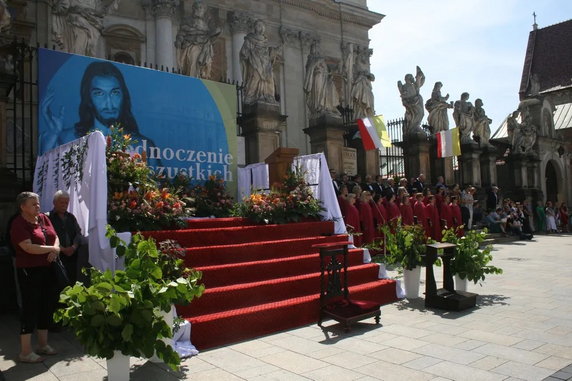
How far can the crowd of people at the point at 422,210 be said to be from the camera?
11781 millimetres

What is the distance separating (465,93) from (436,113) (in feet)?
9.50

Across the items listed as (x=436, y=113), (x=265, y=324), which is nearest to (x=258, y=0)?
(x=436, y=113)

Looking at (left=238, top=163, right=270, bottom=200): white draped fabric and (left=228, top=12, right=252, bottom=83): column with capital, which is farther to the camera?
(left=228, top=12, right=252, bottom=83): column with capital

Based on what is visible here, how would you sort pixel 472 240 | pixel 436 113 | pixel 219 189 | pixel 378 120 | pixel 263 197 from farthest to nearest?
pixel 436 113 < pixel 378 120 < pixel 219 189 < pixel 263 197 < pixel 472 240

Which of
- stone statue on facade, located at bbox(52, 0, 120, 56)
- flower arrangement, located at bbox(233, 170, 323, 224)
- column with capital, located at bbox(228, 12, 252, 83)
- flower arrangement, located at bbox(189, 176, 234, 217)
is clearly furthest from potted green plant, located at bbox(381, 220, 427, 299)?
column with capital, located at bbox(228, 12, 252, 83)

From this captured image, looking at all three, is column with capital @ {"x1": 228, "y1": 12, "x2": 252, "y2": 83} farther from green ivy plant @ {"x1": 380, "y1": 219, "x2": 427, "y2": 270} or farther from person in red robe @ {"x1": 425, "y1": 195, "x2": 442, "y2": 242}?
green ivy plant @ {"x1": 380, "y1": 219, "x2": 427, "y2": 270}

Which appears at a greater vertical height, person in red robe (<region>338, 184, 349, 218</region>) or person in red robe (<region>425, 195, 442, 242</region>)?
person in red robe (<region>338, 184, 349, 218</region>)

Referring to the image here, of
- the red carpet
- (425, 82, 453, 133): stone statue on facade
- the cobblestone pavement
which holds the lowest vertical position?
the cobblestone pavement

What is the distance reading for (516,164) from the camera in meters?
25.5

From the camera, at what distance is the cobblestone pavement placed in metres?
4.47

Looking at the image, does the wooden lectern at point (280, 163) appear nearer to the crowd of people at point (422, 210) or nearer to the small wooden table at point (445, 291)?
the crowd of people at point (422, 210)

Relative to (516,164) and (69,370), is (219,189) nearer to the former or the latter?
(69,370)

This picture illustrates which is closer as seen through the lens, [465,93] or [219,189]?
[219,189]

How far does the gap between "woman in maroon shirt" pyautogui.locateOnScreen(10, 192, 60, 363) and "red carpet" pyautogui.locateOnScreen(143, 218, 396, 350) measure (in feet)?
4.87
